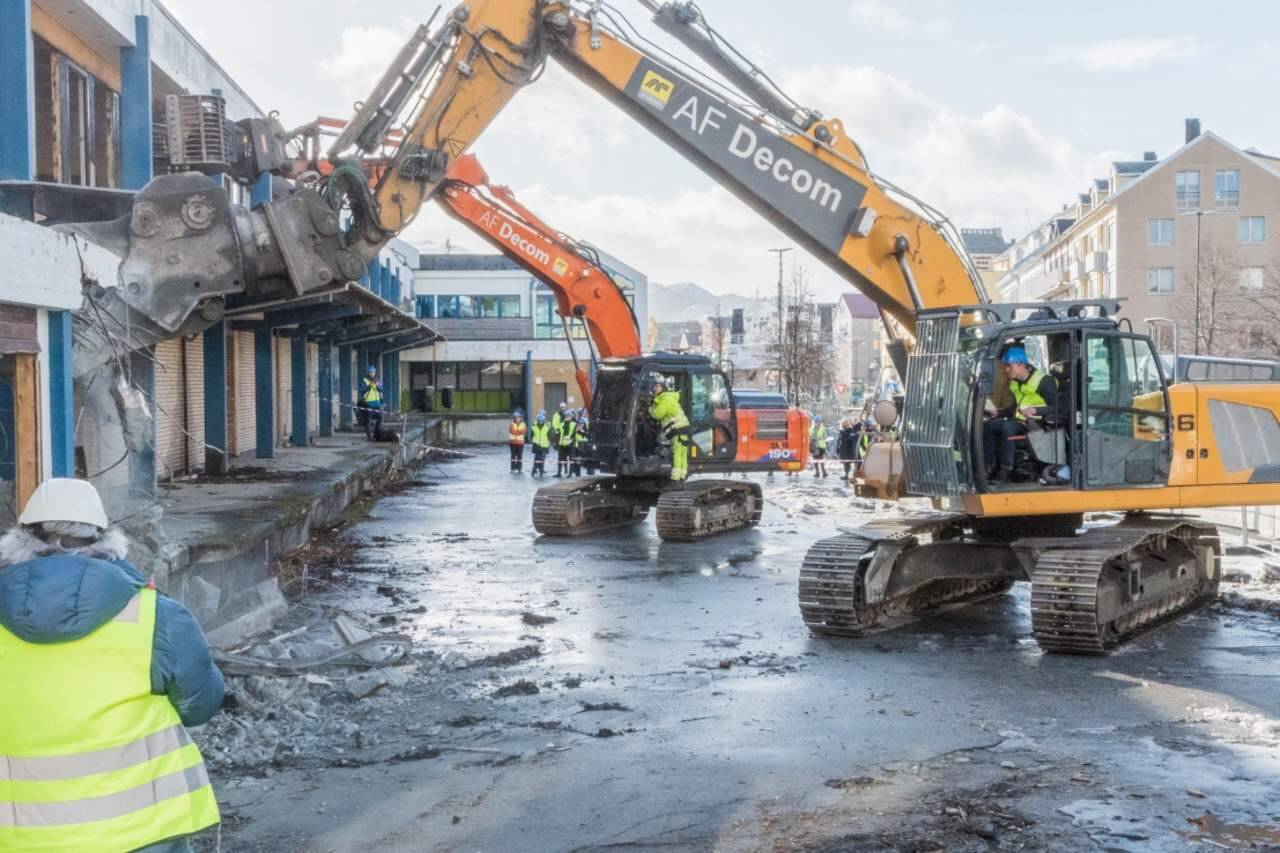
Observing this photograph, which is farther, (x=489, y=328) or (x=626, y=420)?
(x=489, y=328)

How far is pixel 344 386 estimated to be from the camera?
135 ft

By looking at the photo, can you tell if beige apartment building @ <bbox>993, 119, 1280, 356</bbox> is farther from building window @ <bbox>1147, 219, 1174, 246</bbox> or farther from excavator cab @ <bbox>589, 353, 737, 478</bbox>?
excavator cab @ <bbox>589, 353, 737, 478</bbox>

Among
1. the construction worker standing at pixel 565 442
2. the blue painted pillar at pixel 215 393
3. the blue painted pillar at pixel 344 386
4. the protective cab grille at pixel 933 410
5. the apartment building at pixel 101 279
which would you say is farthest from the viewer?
the blue painted pillar at pixel 344 386

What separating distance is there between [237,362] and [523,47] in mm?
12513

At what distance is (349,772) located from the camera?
7.17 meters

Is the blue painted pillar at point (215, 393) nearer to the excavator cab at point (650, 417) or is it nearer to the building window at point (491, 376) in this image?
the excavator cab at point (650, 417)

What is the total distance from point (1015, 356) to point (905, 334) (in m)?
2.61

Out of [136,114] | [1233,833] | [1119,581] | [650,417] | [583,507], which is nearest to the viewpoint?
[1233,833]

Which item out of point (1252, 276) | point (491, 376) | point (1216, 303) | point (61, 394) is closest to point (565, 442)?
point (61, 394)

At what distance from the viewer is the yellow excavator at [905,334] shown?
35.9 feet

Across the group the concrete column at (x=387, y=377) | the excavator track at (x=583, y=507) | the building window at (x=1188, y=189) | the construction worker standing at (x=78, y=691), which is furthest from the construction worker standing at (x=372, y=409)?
the building window at (x=1188, y=189)

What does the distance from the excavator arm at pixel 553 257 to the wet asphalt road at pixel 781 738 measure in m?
7.59

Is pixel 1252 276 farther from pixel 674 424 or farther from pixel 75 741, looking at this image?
pixel 75 741

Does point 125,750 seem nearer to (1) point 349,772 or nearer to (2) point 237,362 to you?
(1) point 349,772
